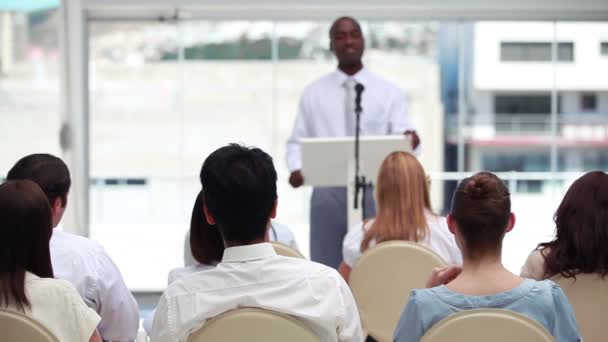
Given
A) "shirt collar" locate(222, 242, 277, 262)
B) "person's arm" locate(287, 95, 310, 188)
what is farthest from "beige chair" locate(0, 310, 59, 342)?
"person's arm" locate(287, 95, 310, 188)

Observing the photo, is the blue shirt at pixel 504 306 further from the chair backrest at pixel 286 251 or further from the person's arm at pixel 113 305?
the person's arm at pixel 113 305

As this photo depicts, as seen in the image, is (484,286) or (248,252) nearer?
(248,252)

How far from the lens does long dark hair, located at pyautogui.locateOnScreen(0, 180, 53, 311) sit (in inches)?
96.0

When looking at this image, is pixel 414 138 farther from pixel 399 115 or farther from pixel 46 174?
pixel 46 174

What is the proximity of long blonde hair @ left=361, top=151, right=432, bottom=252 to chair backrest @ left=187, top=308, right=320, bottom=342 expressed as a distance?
1.76m

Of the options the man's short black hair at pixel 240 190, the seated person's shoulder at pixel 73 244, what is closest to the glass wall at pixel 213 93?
the seated person's shoulder at pixel 73 244

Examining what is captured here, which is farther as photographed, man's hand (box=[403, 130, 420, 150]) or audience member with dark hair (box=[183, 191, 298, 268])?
man's hand (box=[403, 130, 420, 150])

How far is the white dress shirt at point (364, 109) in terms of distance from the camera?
18.9 feet

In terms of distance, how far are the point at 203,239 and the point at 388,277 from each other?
1027 millimetres

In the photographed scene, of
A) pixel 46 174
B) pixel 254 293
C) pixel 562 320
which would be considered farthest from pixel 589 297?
pixel 46 174

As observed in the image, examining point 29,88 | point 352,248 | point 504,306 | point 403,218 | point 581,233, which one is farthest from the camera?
point 29,88

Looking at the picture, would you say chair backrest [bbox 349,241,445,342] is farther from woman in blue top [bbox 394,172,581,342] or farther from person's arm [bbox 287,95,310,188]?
person's arm [bbox 287,95,310,188]

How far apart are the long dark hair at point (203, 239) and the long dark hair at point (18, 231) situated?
0.46 m

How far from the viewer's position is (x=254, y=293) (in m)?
2.26
